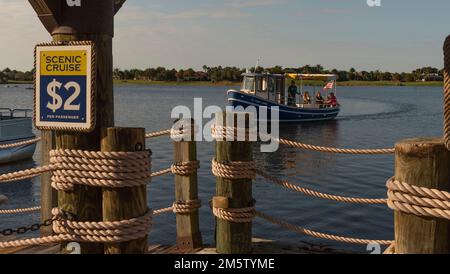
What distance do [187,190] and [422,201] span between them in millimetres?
3497

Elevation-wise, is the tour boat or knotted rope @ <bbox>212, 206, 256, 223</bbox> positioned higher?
the tour boat

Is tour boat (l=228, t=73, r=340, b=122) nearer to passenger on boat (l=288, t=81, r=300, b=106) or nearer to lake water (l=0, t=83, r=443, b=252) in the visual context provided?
passenger on boat (l=288, t=81, r=300, b=106)

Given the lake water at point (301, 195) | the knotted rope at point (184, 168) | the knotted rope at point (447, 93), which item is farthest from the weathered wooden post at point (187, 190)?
the lake water at point (301, 195)

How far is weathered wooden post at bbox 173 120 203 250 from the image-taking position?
5.77m

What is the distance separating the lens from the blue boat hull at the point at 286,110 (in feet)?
117

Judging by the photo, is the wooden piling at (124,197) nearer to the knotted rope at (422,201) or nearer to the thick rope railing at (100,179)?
the thick rope railing at (100,179)

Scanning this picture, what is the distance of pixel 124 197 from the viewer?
3260 mm

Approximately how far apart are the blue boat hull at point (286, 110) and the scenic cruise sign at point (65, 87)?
32.0 metres

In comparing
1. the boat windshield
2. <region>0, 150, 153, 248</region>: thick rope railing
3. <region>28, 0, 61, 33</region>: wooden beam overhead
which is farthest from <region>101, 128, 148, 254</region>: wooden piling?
the boat windshield

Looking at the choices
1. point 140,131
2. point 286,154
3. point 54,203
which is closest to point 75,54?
point 140,131

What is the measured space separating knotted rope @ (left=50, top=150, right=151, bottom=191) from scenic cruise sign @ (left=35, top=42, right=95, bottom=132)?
0.20 m
